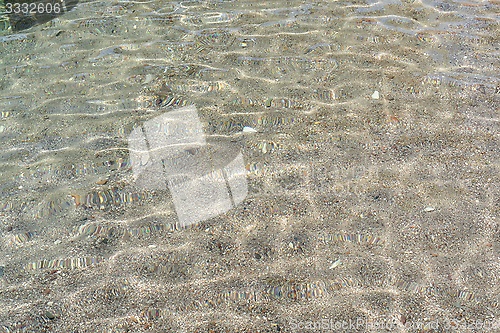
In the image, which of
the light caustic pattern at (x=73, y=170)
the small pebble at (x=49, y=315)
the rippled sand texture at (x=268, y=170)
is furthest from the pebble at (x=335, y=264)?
the light caustic pattern at (x=73, y=170)

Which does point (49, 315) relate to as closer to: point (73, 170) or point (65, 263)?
point (65, 263)

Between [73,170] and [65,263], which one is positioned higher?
[73,170]

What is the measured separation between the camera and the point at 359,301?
2758 mm

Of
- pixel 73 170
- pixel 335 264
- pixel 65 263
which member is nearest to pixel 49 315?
pixel 65 263

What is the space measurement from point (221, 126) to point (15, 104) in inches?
76.6

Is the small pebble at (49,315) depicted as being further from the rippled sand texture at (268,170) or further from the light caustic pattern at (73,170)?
the light caustic pattern at (73,170)

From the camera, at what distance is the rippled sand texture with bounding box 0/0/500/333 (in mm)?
2811

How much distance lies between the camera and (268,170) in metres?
3.71

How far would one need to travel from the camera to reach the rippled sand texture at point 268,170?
2811mm

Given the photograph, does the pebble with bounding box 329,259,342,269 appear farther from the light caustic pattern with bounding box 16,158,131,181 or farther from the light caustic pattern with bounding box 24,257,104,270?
the light caustic pattern with bounding box 16,158,131,181

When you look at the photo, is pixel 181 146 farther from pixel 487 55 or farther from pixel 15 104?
pixel 487 55

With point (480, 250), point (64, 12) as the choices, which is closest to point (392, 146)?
point (480, 250)

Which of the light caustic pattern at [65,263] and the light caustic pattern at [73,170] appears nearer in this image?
the light caustic pattern at [65,263]

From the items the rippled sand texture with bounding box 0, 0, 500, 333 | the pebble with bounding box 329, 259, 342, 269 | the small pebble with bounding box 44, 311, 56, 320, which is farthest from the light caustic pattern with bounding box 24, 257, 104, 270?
the pebble with bounding box 329, 259, 342, 269
